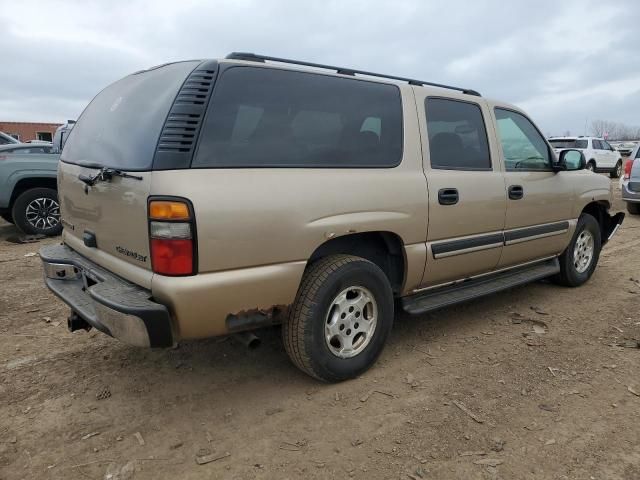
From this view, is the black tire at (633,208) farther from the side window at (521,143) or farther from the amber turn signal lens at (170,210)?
the amber turn signal lens at (170,210)

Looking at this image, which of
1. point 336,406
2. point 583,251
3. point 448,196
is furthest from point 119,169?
point 583,251

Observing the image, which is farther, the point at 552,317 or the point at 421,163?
the point at 552,317

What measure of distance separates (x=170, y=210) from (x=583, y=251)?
4.46 m

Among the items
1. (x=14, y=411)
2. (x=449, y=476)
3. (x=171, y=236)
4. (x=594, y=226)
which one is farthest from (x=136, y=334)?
(x=594, y=226)

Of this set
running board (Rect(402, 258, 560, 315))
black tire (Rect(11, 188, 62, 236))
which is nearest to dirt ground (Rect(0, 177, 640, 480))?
running board (Rect(402, 258, 560, 315))

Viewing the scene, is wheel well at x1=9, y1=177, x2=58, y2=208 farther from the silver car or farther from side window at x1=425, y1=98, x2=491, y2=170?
the silver car

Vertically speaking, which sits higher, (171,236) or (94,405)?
(171,236)

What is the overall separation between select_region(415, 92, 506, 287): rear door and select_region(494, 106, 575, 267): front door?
18 centimetres

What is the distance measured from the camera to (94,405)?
2.80 m

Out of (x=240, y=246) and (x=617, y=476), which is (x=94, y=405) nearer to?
(x=240, y=246)

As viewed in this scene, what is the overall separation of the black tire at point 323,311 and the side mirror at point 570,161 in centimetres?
235

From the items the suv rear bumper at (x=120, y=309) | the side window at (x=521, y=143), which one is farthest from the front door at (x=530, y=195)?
the suv rear bumper at (x=120, y=309)

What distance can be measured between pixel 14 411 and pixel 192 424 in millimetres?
1029

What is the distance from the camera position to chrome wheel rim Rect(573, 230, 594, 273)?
4.95m
